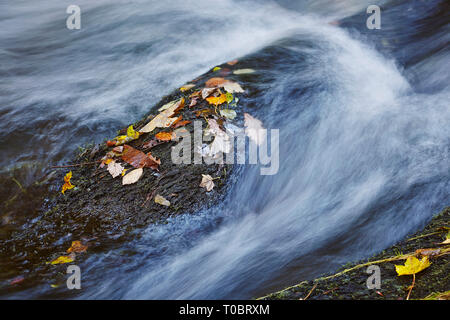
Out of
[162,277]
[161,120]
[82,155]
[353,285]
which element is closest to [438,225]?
[353,285]

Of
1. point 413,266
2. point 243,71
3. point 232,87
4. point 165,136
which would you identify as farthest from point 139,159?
point 413,266

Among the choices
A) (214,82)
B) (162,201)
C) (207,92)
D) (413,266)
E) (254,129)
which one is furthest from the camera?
(214,82)

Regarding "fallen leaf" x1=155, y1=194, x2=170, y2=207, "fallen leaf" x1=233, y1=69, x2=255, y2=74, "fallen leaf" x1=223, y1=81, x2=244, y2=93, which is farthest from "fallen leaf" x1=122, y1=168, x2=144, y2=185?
"fallen leaf" x1=233, y1=69, x2=255, y2=74

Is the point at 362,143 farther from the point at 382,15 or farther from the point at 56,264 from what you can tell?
the point at 382,15

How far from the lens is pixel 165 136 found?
10.0 ft

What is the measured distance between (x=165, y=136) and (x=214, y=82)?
2.83ft

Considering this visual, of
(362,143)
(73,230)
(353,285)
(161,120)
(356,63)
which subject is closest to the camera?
(353,285)

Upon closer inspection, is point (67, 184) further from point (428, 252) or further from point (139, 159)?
point (428, 252)

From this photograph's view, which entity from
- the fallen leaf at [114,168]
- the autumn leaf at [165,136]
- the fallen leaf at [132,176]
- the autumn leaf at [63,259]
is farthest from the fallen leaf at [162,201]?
the autumn leaf at [63,259]

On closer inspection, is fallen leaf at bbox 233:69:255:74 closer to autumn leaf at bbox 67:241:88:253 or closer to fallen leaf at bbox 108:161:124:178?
fallen leaf at bbox 108:161:124:178

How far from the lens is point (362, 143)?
3.46m

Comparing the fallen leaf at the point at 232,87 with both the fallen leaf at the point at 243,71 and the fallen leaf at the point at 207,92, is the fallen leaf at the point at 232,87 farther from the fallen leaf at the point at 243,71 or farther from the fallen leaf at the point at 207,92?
the fallen leaf at the point at 243,71

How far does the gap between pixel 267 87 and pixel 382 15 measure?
10.8 feet

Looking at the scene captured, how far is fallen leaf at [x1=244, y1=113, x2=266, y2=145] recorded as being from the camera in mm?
3144
